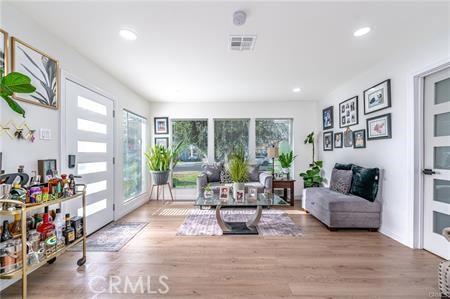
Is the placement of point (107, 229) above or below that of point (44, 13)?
below

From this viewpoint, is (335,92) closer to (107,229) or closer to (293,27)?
(293,27)

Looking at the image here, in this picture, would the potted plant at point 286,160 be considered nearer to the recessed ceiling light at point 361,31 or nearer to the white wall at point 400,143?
the white wall at point 400,143

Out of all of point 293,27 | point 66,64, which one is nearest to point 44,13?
point 66,64

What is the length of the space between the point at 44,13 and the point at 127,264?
8.32ft

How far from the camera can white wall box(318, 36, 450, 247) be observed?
2.48m

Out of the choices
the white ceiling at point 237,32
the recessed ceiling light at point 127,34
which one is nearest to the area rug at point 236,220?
the white ceiling at point 237,32

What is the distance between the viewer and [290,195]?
477 cm

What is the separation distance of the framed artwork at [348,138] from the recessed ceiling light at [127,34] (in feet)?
12.0

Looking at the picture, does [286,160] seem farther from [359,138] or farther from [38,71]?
[38,71]

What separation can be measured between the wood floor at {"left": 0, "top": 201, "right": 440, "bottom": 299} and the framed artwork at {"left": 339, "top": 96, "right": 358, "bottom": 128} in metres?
1.86

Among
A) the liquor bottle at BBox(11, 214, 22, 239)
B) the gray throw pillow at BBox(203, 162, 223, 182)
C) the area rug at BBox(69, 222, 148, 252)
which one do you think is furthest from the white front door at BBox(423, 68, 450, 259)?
the liquor bottle at BBox(11, 214, 22, 239)

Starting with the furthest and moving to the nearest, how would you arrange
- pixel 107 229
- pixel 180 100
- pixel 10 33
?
pixel 180 100, pixel 107 229, pixel 10 33

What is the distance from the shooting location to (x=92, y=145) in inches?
119

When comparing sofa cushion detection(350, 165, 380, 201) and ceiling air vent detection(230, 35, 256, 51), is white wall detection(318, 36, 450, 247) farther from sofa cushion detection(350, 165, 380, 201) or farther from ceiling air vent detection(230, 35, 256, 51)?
ceiling air vent detection(230, 35, 256, 51)
